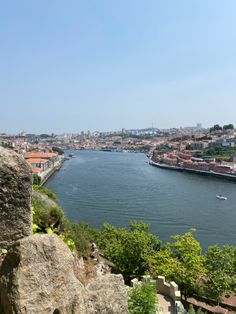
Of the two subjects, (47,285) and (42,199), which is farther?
(42,199)

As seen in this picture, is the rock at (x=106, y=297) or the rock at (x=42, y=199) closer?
the rock at (x=106, y=297)

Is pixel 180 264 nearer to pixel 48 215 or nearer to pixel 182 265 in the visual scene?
pixel 182 265

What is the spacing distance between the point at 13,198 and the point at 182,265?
656 centimetres

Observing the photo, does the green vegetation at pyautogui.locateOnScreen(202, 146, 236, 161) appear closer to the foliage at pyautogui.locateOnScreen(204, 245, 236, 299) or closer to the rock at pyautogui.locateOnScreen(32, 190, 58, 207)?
the foliage at pyautogui.locateOnScreen(204, 245, 236, 299)

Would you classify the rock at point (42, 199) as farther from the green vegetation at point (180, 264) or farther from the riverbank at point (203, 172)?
the riverbank at point (203, 172)

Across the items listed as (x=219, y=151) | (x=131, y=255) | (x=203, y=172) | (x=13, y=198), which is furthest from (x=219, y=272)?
(x=219, y=151)

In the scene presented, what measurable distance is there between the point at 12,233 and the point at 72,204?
21.4m

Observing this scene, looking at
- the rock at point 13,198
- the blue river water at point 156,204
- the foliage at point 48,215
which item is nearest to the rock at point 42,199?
the foliage at point 48,215

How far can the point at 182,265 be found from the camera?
7.82 metres

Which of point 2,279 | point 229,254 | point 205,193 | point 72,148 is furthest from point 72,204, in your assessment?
point 72,148

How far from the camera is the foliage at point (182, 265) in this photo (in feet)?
24.2

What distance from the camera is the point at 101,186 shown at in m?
30.2

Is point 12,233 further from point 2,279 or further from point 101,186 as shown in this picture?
point 101,186

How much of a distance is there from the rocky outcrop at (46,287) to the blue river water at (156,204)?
561 inches
